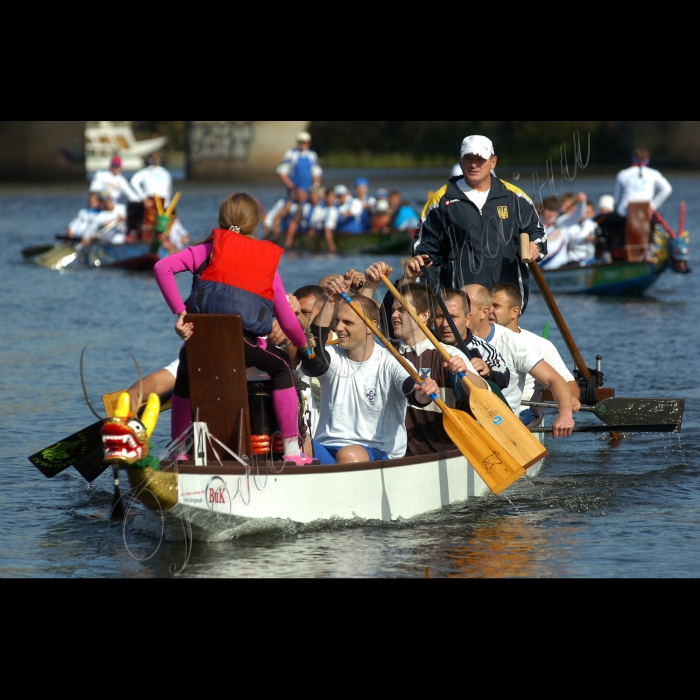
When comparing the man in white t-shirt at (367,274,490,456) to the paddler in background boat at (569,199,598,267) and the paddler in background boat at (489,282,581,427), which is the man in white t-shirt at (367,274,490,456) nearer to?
the paddler in background boat at (489,282,581,427)

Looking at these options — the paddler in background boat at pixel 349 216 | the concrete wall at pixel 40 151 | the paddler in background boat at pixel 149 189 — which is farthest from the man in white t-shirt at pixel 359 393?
the concrete wall at pixel 40 151

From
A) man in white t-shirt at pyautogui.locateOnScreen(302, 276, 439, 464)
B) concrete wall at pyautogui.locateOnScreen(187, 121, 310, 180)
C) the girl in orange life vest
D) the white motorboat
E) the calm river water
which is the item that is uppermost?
the white motorboat

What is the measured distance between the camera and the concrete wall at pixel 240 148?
1884 inches

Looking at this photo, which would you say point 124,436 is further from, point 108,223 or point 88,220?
point 88,220

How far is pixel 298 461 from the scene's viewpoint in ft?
20.4

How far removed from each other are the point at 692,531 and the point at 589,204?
10.5 m

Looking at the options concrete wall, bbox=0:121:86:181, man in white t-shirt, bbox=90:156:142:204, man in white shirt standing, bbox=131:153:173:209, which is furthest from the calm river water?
concrete wall, bbox=0:121:86:181

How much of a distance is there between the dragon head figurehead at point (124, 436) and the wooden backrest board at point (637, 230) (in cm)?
1185

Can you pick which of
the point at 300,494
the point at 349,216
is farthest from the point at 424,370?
the point at 349,216

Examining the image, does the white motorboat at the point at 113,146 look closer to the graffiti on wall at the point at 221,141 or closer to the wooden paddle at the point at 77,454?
the graffiti on wall at the point at 221,141

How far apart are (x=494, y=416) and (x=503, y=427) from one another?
0.09 metres

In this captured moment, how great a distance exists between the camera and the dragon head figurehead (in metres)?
5.15

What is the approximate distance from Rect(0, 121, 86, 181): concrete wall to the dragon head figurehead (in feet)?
140

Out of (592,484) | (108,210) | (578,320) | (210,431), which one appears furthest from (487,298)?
(108,210)
